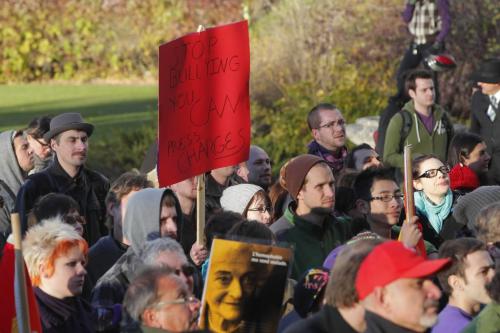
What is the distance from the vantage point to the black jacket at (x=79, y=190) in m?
9.96

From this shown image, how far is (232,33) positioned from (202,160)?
2.71 ft

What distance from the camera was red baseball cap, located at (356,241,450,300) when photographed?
229 inches

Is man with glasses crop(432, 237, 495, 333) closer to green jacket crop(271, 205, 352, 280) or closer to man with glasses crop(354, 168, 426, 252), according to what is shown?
green jacket crop(271, 205, 352, 280)

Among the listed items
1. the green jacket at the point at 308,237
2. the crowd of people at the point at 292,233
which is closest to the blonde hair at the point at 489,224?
the crowd of people at the point at 292,233

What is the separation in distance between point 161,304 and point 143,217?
2.01 m

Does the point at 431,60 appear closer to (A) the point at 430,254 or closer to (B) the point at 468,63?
(B) the point at 468,63

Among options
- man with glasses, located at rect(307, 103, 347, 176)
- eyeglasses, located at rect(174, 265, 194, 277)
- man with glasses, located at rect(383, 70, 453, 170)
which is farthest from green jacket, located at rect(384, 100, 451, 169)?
eyeglasses, located at rect(174, 265, 194, 277)

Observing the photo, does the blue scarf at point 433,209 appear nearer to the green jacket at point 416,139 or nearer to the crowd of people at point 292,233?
the crowd of people at point 292,233

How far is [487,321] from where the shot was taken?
22.8 feet

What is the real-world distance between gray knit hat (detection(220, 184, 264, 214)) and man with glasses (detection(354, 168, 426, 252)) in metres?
0.70

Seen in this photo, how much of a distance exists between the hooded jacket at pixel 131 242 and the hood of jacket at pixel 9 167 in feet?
10.1

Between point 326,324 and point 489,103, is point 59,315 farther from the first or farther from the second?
point 489,103

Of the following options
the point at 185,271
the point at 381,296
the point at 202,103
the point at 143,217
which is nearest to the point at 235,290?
the point at 185,271

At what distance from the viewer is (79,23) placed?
30.4 meters
